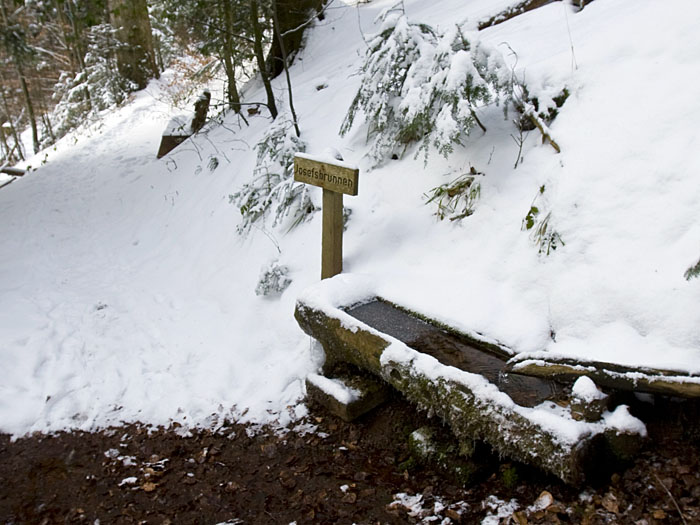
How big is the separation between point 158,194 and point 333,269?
571cm

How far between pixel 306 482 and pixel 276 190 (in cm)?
396

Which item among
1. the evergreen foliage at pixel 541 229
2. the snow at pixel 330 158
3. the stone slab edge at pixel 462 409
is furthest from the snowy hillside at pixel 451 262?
the snow at pixel 330 158

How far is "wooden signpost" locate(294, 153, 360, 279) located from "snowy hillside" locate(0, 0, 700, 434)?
0.32m

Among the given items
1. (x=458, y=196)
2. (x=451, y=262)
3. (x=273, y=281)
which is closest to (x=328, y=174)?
(x=458, y=196)

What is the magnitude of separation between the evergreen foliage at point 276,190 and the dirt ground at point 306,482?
2852mm

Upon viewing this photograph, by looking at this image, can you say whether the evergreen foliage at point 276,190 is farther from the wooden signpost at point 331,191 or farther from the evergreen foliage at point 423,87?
the wooden signpost at point 331,191

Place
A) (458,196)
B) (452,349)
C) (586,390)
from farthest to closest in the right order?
(458,196) → (452,349) → (586,390)

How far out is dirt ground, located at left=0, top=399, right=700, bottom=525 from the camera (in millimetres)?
3000

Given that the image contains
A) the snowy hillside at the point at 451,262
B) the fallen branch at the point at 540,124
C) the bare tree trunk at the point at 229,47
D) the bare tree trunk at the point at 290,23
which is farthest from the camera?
the bare tree trunk at the point at 290,23

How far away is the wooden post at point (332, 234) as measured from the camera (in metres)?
5.11

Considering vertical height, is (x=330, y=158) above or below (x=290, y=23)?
below

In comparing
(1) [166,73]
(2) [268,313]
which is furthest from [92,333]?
(1) [166,73]

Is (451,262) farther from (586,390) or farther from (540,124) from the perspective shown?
(586,390)

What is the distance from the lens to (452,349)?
12.9ft
